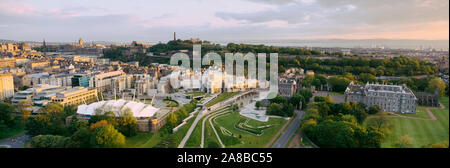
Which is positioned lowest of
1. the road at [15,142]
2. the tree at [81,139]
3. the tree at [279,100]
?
the road at [15,142]

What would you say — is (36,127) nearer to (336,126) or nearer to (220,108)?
(220,108)

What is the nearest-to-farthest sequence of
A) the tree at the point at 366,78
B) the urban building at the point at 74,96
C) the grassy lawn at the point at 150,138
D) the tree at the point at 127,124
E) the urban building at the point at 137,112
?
the grassy lawn at the point at 150,138 → the tree at the point at 127,124 → the urban building at the point at 137,112 → the urban building at the point at 74,96 → the tree at the point at 366,78

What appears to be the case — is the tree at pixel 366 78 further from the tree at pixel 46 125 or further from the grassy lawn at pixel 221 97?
the tree at pixel 46 125

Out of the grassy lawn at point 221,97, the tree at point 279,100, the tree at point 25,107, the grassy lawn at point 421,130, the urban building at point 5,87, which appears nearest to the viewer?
the grassy lawn at point 421,130

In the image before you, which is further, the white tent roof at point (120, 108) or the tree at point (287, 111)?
the tree at point (287, 111)

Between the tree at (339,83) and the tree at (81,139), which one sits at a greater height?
the tree at (339,83)

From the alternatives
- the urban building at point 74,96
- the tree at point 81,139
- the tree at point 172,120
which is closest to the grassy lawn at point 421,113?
the tree at point 172,120

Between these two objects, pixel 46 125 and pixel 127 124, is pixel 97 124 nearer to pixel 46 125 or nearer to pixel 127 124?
pixel 127 124
